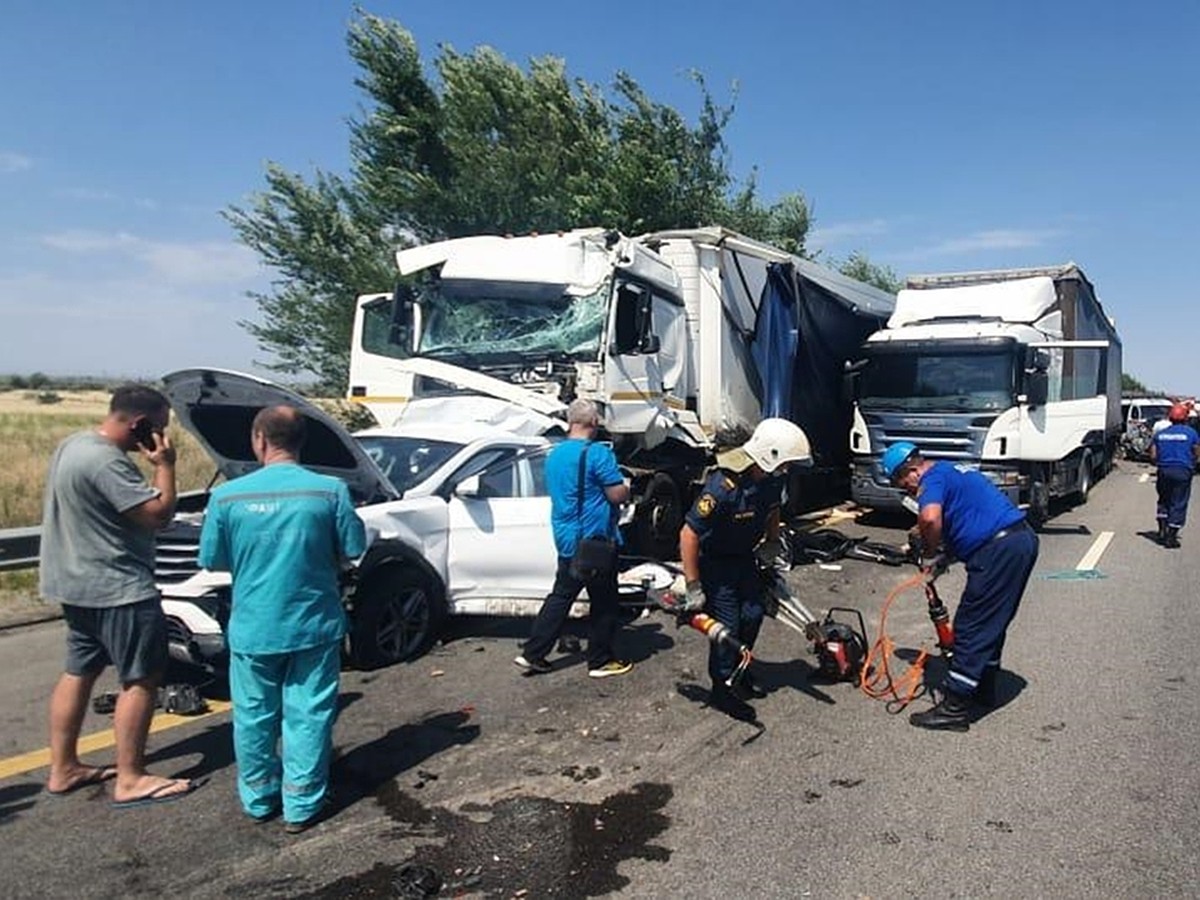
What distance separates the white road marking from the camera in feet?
31.1

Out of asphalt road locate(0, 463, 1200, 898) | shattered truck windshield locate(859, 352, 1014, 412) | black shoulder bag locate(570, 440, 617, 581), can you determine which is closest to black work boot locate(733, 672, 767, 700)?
asphalt road locate(0, 463, 1200, 898)

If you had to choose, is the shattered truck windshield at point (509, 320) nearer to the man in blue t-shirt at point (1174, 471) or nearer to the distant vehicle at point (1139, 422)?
the man in blue t-shirt at point (1174, 471)

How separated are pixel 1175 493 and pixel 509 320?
8.11 meters

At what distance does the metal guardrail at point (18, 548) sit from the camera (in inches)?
315

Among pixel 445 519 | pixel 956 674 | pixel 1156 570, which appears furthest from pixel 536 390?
pixel 1156 570

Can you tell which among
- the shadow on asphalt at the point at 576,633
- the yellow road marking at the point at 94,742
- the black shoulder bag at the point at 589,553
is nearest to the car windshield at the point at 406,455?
the shadow on asphalt at the point at 576,633

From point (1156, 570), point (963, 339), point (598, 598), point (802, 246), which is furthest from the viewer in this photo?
point (802, 246)

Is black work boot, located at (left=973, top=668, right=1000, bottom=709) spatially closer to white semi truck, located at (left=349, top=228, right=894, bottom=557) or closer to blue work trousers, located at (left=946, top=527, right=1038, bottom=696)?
blue work trousers, located at (left=946, top=527, right=1038, bottom=696)

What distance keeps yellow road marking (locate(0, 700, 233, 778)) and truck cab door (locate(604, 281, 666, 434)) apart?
15.4 ft

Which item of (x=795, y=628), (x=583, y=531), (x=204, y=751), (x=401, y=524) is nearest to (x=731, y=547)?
(x=795, y=628)

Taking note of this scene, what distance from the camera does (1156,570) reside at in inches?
361

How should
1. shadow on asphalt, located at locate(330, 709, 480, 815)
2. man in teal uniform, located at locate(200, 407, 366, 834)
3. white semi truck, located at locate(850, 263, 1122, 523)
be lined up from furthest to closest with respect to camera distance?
1. white semi truck, located at locate(850, 263, 1122, 523)
2. shadow on asphalt, located at locate(330, 709, 480, 815)
3. man in teal uniform, located at locate(200, 407, 366, 834)

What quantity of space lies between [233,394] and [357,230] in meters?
12.4

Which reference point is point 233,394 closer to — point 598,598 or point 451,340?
point 598,598
